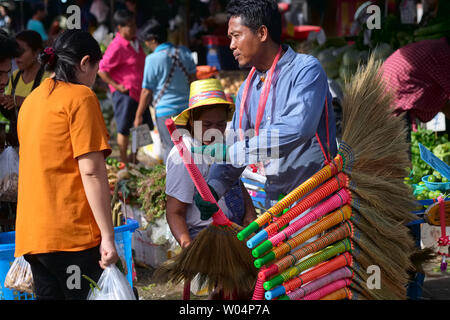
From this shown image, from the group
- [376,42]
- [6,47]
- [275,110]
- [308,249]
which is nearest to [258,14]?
[275,110]

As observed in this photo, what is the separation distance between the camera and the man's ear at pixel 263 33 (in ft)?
8.48

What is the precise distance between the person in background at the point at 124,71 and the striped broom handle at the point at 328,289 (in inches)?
171

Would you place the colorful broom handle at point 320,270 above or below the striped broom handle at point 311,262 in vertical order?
below

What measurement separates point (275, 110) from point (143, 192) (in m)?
2.26

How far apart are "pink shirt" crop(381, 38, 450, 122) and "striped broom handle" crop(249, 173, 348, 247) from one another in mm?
2211

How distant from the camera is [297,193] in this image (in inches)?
91.5

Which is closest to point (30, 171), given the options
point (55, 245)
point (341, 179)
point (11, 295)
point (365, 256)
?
point (55, 245)

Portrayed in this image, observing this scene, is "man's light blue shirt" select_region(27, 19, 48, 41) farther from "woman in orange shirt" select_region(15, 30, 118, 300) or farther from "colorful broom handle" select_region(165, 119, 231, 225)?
"colorful broom handle" select_region(165, 119, 231, 225)

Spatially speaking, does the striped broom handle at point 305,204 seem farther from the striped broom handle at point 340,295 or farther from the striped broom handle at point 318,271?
the striped broom handle at point 340,295

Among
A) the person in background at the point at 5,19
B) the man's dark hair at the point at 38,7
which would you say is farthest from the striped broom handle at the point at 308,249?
the man's dark hair at the point at 38,7

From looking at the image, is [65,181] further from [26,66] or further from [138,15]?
[138,15]

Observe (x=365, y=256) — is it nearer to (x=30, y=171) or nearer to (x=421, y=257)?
(x=421, y=257)

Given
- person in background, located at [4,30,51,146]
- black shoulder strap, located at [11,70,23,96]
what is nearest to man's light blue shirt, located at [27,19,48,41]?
person in background, located at [4,30,51,146]

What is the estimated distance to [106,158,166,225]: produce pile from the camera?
4.54 metres
